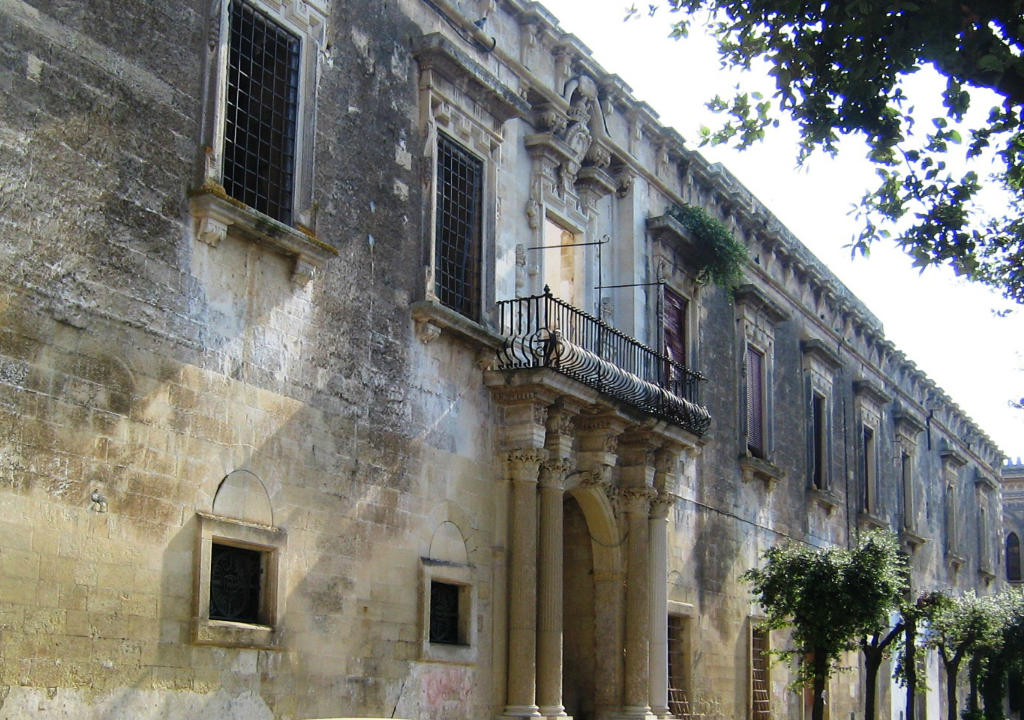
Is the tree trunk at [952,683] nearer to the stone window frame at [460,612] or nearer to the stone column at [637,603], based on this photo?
the stone column at [637,603]

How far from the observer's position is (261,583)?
1131 cm

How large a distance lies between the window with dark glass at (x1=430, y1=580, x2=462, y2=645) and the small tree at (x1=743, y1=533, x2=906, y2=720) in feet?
20.9

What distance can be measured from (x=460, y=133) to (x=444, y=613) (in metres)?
4.91

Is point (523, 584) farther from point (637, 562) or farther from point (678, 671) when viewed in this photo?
A: point (678, 671)

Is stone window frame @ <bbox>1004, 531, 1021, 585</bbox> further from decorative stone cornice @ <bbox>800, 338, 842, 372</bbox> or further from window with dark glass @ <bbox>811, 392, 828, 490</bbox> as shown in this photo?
window with dark glass @ <bbox>811, 392, 828, 490</bbox>

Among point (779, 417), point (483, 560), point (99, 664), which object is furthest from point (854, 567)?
point (99, 664)

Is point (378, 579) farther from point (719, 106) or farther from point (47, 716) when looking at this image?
point (719, 106)

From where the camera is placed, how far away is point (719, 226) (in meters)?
20.1

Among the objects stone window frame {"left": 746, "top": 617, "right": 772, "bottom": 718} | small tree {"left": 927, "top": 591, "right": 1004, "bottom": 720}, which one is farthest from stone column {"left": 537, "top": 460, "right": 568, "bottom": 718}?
small tree {"left": 927, "top": 591, "right": 1004, "bottom": 720}

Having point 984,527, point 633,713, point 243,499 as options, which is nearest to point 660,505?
point 633,713

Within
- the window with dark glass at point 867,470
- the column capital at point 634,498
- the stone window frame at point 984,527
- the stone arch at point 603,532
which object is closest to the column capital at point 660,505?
the column capital at point 634,498

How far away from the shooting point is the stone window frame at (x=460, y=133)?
13719 mm

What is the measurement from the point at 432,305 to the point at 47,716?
18.6 ft

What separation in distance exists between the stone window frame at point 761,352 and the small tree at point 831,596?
2406mm
